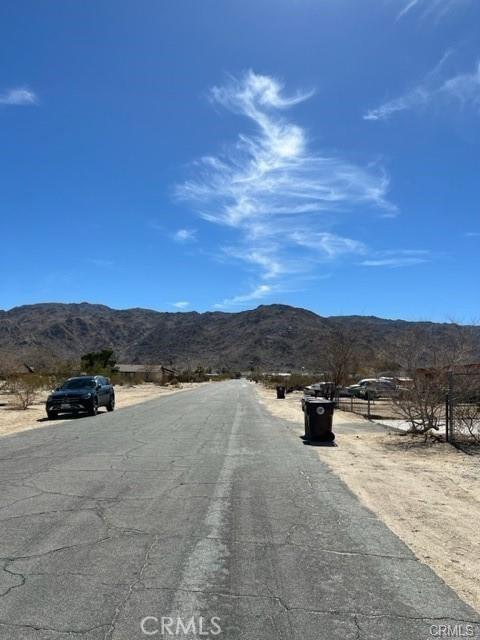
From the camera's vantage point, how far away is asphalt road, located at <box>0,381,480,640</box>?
452 cm

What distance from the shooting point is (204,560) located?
5930 mm

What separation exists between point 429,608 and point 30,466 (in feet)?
28.8

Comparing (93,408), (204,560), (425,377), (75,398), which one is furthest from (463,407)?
(75,398)

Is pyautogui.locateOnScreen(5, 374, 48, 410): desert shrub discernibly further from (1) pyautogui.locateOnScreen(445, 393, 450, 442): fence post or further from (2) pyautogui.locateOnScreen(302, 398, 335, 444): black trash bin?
(1) pyautogui.locateOnScreen(445, 393, 450, 442): fence post

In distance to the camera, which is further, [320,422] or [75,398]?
[75,398]

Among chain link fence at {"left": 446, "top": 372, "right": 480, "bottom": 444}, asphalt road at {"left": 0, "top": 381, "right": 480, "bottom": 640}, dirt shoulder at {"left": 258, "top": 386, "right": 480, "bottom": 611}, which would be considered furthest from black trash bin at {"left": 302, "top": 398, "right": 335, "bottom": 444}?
asphalt road at {"left": 0, "top": 381, "right": 480, "bottom": 640}

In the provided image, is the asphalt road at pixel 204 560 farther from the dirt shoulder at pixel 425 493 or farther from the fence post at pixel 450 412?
the fence post at pixel 450 412

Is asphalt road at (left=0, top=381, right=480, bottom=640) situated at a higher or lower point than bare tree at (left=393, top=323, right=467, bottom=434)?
lower

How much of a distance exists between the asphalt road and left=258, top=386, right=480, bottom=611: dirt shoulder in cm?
26

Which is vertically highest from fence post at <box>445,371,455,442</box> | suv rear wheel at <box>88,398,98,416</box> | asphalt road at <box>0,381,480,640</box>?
fence post at <box>445,371,455,442</box>

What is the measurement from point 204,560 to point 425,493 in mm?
5327

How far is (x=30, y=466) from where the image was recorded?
38.5ft

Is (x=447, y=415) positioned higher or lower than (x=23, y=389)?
higher

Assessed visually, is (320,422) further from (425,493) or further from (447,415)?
(425,493)
